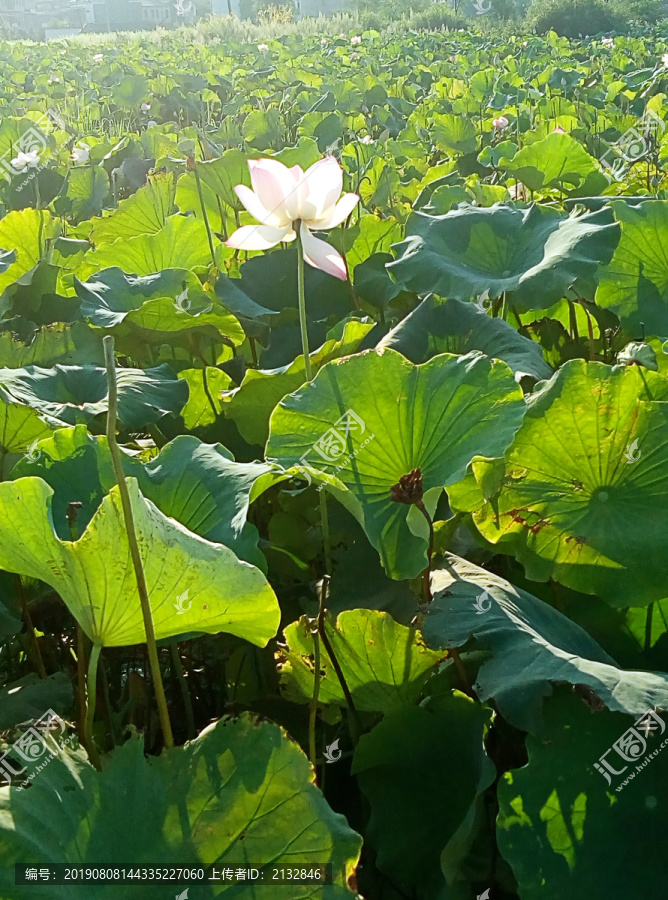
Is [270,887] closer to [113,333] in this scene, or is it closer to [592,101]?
[113,333]

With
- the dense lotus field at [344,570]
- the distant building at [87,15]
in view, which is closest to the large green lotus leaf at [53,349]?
the dense lotus field at [344,570]

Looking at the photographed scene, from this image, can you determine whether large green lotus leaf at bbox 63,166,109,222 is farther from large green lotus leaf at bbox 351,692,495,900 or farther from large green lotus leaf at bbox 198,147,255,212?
large green lotus leaf at bbox 351,692,495,900

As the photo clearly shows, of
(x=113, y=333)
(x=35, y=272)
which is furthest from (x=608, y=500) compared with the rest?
(x=35, y=272)

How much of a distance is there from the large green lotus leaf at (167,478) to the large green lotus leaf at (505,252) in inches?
17.7

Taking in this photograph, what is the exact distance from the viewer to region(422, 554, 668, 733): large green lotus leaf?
0.54 metres

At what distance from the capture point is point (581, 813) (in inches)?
22.1

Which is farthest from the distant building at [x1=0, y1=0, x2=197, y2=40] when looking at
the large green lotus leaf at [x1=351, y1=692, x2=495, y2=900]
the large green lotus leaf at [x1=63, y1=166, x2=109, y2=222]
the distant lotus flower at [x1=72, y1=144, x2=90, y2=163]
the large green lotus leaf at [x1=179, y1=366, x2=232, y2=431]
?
the large green lotus leaf at [x1=351, y1=692, x2=495, y2=900]

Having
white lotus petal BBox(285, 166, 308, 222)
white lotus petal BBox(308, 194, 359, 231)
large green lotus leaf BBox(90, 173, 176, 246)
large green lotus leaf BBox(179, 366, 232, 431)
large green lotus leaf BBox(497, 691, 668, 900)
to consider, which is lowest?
large green lotus leaf BBox(497, 691, 668, 900)

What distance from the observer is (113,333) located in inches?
43.1

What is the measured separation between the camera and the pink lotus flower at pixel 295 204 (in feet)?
2.66

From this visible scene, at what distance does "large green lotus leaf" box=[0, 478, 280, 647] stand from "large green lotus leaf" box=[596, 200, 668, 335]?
77cm

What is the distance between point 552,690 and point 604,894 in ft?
0.42

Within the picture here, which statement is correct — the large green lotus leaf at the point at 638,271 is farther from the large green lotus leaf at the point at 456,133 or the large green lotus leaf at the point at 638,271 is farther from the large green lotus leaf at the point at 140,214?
the large green lotus leaf at the point at 456,133

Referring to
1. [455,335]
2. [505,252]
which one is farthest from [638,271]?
[455,335]
